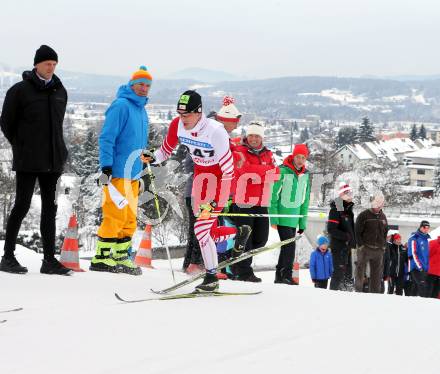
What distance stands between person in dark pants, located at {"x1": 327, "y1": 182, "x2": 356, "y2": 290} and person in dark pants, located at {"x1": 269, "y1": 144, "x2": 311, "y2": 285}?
1.37m

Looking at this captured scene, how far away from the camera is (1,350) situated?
11.8 ft

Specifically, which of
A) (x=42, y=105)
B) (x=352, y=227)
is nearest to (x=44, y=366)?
(x=42, y=105)

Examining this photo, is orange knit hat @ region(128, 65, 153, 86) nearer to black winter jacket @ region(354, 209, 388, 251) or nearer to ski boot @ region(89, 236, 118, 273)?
ski boot @ region(89, 236, 118, 273)

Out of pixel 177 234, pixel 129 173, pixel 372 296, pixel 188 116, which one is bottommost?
pixel 177 234

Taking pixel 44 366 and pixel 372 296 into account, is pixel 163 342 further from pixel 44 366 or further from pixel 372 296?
pixel 372 296

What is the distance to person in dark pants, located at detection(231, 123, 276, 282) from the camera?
7422 mm

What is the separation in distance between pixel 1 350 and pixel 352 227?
21.6ft

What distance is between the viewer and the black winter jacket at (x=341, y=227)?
9352 millimetres

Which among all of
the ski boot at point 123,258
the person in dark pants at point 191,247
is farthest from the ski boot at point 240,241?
the ski boot at point 123,258

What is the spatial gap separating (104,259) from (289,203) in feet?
7.32

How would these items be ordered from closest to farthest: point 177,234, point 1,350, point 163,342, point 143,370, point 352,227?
point 143,370
point 1,350
point 163,342
point 352,227
point 177,234

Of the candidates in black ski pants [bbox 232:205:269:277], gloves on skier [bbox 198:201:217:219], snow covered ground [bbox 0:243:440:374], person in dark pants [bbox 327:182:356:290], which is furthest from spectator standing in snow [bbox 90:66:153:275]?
person in dark pants [bbox 327:182:356:290]

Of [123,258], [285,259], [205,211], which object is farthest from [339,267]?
[205,211]

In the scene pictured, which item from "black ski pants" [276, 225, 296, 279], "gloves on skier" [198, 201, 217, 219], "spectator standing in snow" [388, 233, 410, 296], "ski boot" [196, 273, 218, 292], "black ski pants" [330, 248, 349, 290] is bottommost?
"spectator standing in snow" [388, 233, 410, 296]
